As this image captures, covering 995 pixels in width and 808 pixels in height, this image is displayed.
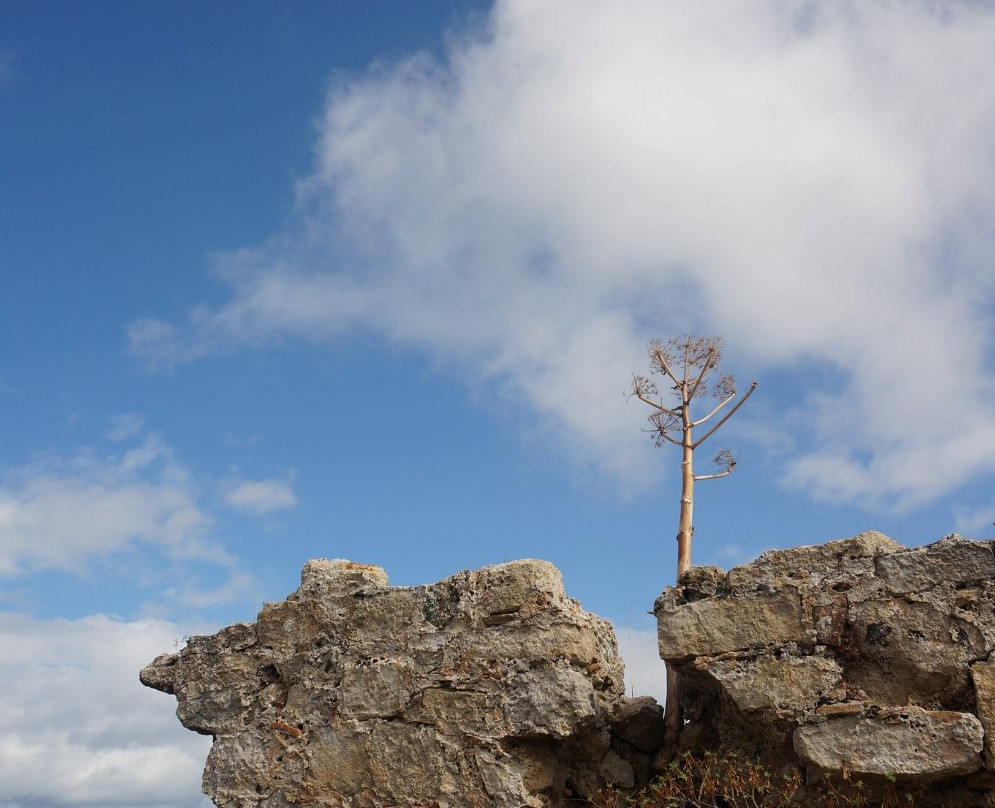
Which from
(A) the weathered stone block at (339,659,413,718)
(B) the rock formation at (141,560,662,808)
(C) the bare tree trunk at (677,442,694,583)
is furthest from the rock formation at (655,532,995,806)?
(C) the bare tree trunk at (677,442,694,583)

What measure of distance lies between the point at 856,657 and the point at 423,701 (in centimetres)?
227

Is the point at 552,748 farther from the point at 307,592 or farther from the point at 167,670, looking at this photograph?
the point at 167,670

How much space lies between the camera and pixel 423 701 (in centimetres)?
524

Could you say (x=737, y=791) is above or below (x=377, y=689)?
below

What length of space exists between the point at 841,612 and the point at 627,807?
1555mm

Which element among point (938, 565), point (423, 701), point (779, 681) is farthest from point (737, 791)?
point (423, 701)

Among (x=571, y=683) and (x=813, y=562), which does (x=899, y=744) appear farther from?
(x=571, y=683)

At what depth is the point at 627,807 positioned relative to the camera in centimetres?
509

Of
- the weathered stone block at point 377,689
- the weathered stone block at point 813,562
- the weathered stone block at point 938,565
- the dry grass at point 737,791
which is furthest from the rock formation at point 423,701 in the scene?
the weathered stone block at point 938,565

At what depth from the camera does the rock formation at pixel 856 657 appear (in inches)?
170

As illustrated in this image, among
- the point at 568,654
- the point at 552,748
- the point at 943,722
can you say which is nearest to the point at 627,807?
the point at 552,748

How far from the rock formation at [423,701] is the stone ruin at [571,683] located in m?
0.01

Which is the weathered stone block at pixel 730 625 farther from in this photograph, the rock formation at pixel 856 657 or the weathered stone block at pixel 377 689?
the weathered stone block at pixel 377 689

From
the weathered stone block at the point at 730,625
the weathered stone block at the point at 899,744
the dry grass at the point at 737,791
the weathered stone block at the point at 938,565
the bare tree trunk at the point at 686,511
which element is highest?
the bare tree trunk at the point at 686,511
